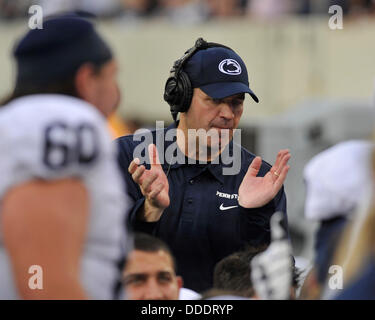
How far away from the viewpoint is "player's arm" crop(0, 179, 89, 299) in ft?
8.25

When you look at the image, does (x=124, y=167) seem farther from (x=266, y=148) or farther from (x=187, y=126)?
(x=266, y=148)

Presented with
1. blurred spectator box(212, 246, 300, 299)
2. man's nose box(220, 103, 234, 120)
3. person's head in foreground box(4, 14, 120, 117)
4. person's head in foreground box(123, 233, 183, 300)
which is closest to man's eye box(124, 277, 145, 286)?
person's head in foreground box(123, 233, 183, 300)

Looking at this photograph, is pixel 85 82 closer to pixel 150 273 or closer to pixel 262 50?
pixel 150 273

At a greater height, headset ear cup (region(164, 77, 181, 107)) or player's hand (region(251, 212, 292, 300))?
headset ear cup (region(164, 77, 181, 107))

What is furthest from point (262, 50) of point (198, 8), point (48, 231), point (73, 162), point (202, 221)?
point (48, 231)

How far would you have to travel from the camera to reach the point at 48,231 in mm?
2521

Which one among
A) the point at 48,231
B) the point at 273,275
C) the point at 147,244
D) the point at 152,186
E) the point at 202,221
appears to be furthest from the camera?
the point at 202,221

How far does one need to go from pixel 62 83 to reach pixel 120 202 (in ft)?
1.27

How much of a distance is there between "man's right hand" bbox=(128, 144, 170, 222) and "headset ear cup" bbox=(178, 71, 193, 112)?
1.33 ft

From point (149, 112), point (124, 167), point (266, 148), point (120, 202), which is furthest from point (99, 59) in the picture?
point (149, 112)

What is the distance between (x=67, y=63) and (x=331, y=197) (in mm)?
1021

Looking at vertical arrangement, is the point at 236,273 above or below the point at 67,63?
below

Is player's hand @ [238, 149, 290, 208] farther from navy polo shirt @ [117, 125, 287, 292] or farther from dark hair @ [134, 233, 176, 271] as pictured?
dark hair @ [134, 233, 176, 271]

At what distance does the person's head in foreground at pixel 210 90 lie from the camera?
14.2 feet
